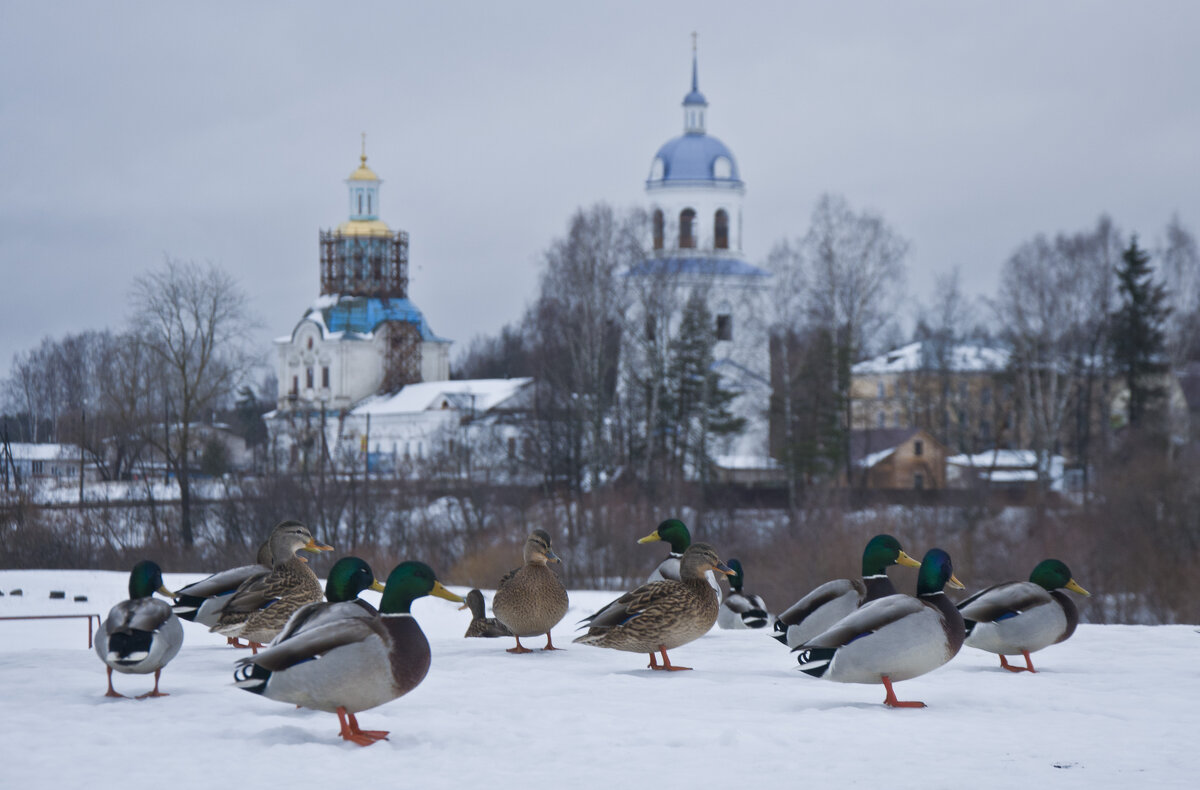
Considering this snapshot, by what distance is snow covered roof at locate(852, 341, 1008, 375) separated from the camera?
165ft

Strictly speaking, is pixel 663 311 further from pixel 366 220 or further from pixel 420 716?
pixel 366 220

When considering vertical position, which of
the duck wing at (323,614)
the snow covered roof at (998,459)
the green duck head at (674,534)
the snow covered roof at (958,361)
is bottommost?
the duck wing at (323,614)

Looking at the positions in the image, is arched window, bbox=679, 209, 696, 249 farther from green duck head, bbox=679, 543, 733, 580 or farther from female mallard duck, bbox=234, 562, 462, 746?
female mallard duck, bbox=234, 562, 462, 746

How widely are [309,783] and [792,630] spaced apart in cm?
431

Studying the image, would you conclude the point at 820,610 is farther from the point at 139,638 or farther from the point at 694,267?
the point at 694,267

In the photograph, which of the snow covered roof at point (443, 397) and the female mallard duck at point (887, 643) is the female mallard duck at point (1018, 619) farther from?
the snow covered roof at point (443, 397)

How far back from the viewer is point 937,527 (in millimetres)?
32031

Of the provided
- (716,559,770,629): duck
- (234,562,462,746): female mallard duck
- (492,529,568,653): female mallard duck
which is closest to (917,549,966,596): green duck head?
(234,562,462,746): female mallard duck

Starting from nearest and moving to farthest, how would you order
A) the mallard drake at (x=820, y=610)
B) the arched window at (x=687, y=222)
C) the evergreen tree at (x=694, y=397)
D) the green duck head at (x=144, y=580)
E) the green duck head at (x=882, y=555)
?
the green duck head at (x=144, y=580), the green duck head at (x=882, y=555), the mallard drake at (x=820, y=610), the evergreen tree at (x=694, y=397), the arched window at (x=687, y=222)

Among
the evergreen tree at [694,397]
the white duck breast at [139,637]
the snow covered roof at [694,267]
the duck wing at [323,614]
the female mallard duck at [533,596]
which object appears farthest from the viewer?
the evergreen tree at [694,397]

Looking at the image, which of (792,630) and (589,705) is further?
(792,630)

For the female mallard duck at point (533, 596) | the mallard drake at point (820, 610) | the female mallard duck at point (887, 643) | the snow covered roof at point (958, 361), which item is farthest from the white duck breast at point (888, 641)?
the snow covered roof at point (958, 361)

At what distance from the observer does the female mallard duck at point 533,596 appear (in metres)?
9.51

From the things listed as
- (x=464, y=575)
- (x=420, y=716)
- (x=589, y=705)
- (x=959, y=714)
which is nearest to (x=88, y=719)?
(x=420, y=716)
